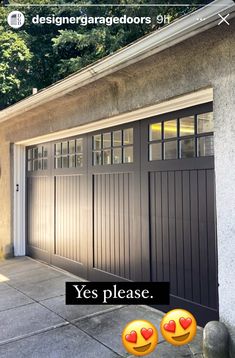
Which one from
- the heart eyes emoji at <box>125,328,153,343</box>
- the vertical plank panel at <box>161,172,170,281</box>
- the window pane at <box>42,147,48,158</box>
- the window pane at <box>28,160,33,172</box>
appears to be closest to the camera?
the heart eyes emoji at <box>125,328,153,343</box>

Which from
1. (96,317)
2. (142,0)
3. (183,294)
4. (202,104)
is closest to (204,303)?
(183,294)

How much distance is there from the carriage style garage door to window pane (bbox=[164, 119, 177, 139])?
0.03 ft

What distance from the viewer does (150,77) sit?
3.36m

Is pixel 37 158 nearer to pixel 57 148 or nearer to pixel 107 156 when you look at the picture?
pixel 57 148

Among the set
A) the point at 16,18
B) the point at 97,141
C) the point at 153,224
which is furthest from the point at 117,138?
the point at 16,18

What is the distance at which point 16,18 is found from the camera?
25.6 feet

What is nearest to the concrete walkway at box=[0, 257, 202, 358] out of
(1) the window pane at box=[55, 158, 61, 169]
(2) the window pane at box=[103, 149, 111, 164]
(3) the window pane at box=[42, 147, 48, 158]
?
(2) the window pane at box=[103, 149, 111, 164]

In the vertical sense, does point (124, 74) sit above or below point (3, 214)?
above

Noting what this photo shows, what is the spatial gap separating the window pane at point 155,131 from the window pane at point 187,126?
309mm

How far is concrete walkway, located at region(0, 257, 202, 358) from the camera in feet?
8.98

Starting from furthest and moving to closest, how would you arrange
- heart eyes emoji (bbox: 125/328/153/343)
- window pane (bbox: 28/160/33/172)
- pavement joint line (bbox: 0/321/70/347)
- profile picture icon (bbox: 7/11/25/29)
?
1. profile picture icon (bbox: 7/11/25/29)
2. window pane (bbox: 28/160/33/172)
3. pavement joint line (bbox: 0/321/70/347)
4. heart eyes emoji (bbox: 125/328/153/343)

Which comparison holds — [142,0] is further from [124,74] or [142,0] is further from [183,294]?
[183,294]

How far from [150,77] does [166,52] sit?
40 centimetres

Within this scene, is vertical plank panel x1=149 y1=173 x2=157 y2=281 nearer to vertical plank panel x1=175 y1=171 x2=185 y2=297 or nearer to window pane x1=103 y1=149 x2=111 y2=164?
vertical plank panel x1=175 y1=171 x2=185 y2=297
